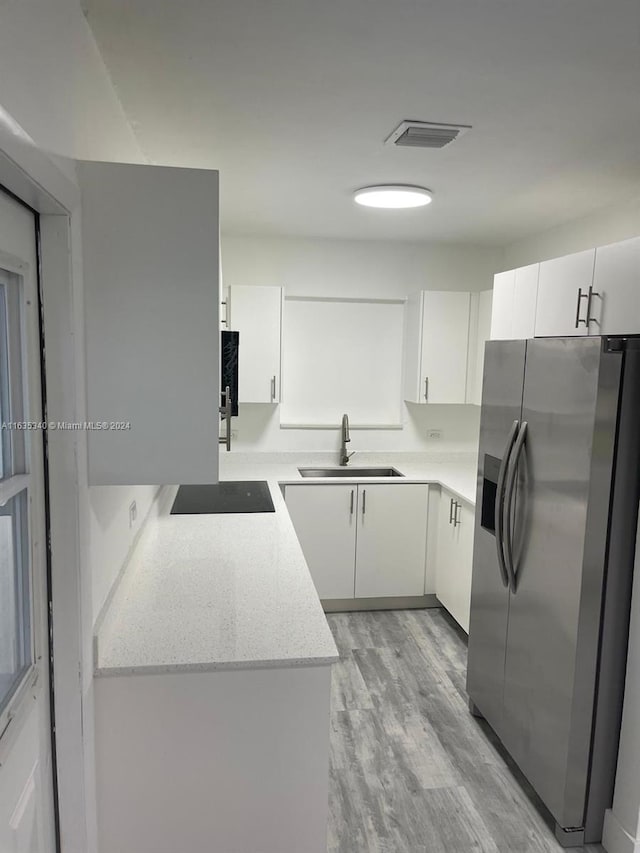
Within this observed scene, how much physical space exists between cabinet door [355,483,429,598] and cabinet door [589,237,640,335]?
1.79 metres

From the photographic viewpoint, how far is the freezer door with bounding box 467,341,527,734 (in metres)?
2.44

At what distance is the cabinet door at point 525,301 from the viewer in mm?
2707

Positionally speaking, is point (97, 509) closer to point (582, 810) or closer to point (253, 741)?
point (253, 741)

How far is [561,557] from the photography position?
208cm

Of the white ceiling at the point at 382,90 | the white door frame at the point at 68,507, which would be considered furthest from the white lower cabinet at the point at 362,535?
the white door frame at the point at 68,507

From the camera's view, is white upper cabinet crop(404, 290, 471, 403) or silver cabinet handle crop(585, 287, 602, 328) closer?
silver cabinet handle crop(585, 287, 602, 328)

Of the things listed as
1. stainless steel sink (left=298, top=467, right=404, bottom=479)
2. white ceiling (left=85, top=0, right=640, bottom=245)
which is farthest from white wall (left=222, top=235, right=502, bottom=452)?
white ceiling (left=85, top=0, right=640, bottom=245)

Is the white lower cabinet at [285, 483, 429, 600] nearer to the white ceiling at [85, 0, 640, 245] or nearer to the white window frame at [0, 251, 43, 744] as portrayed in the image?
the white ceiling at [85, 0, 640, 245]

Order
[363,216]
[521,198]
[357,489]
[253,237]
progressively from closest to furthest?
[521,198] → [363,216] → [357,489] → [253,237]

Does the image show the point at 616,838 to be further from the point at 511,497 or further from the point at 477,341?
the point at 477,341

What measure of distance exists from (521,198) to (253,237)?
1.86 m

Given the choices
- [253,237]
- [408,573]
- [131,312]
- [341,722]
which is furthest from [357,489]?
[131,312]

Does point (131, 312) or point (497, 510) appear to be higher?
point (131, 312)

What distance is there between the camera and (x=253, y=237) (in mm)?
4070
